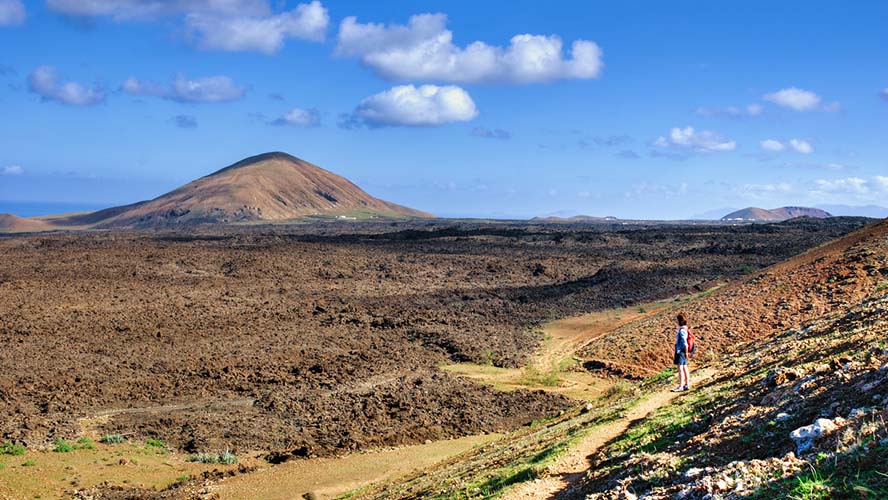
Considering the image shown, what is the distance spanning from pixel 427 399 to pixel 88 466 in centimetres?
820

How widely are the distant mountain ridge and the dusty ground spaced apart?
270 ft

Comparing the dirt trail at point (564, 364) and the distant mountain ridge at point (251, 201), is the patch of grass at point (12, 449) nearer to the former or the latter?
the dirt trail at point (564, 364)

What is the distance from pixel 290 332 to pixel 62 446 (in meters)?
12.4

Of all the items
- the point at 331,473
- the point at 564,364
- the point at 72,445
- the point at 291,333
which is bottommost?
the point at 331,473

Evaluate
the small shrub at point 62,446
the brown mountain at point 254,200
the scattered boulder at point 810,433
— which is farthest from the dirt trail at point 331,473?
the brown mountain at point 254,200

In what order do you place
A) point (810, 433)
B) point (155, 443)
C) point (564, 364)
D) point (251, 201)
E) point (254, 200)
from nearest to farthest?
point (810, 433), point (155, 443), point (564, 364), point (251, 201), point (254, 200)

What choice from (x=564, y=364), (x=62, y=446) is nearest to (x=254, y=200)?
(x=564, y=364)

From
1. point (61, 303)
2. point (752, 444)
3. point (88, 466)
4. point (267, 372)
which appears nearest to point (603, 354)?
point (267, 372)

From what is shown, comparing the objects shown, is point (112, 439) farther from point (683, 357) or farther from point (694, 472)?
point (694, 472)

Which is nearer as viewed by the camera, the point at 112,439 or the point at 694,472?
the point at 694,472

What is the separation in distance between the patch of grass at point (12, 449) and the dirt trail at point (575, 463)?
11843mm

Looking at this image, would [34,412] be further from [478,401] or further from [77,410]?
[478,401]

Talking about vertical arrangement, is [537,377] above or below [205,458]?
above

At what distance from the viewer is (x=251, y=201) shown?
470 ft
